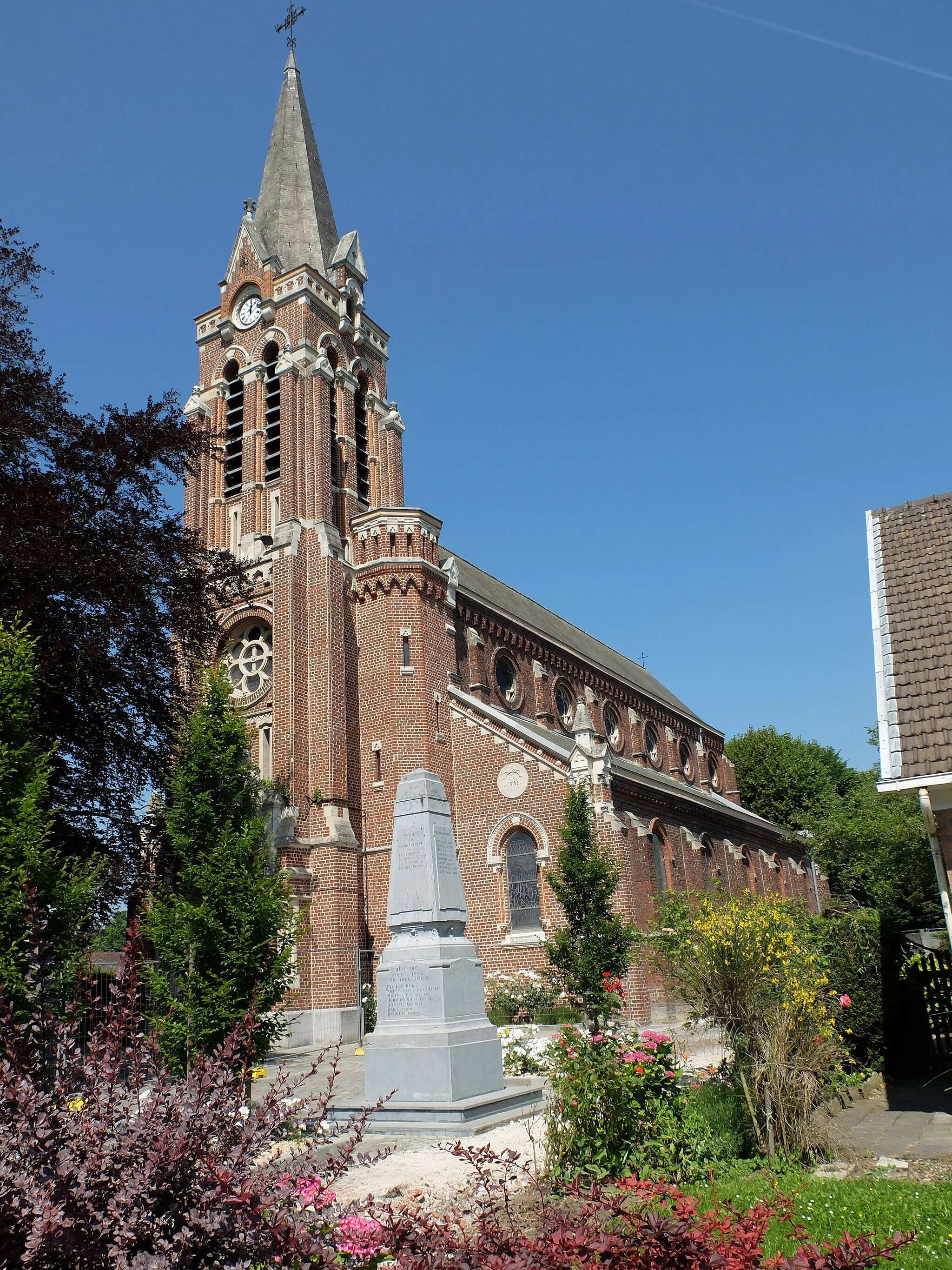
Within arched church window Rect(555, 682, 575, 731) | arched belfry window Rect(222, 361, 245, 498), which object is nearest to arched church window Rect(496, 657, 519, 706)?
arched church window Rect(555, 682, 575, 731)

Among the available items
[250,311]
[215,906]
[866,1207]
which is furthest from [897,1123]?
[250,311]

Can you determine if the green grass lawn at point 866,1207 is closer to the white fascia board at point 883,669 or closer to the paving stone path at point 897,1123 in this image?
the paving stone path at point 897,1123

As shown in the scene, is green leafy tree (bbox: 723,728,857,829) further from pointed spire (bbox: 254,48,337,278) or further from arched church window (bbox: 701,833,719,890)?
pointed spire (bbox: 254,48,337,278)

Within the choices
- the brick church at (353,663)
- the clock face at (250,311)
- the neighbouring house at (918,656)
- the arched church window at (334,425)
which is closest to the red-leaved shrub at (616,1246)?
the neighbouring house at (918,656)

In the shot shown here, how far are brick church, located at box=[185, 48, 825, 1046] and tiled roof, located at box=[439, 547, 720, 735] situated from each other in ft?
1.17

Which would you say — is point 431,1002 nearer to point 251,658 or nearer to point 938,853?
point 938,853

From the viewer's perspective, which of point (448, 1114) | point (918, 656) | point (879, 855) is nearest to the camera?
point (448, 1114)

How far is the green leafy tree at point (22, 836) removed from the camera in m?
12.5

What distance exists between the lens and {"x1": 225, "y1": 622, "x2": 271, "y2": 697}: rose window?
28.9m

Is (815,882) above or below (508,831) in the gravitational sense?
below

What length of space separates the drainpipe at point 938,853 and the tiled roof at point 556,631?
21.1 metres

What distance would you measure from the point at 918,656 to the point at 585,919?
10.8 meters

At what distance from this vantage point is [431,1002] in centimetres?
1212

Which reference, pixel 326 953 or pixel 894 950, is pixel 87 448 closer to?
pixel 326 953
